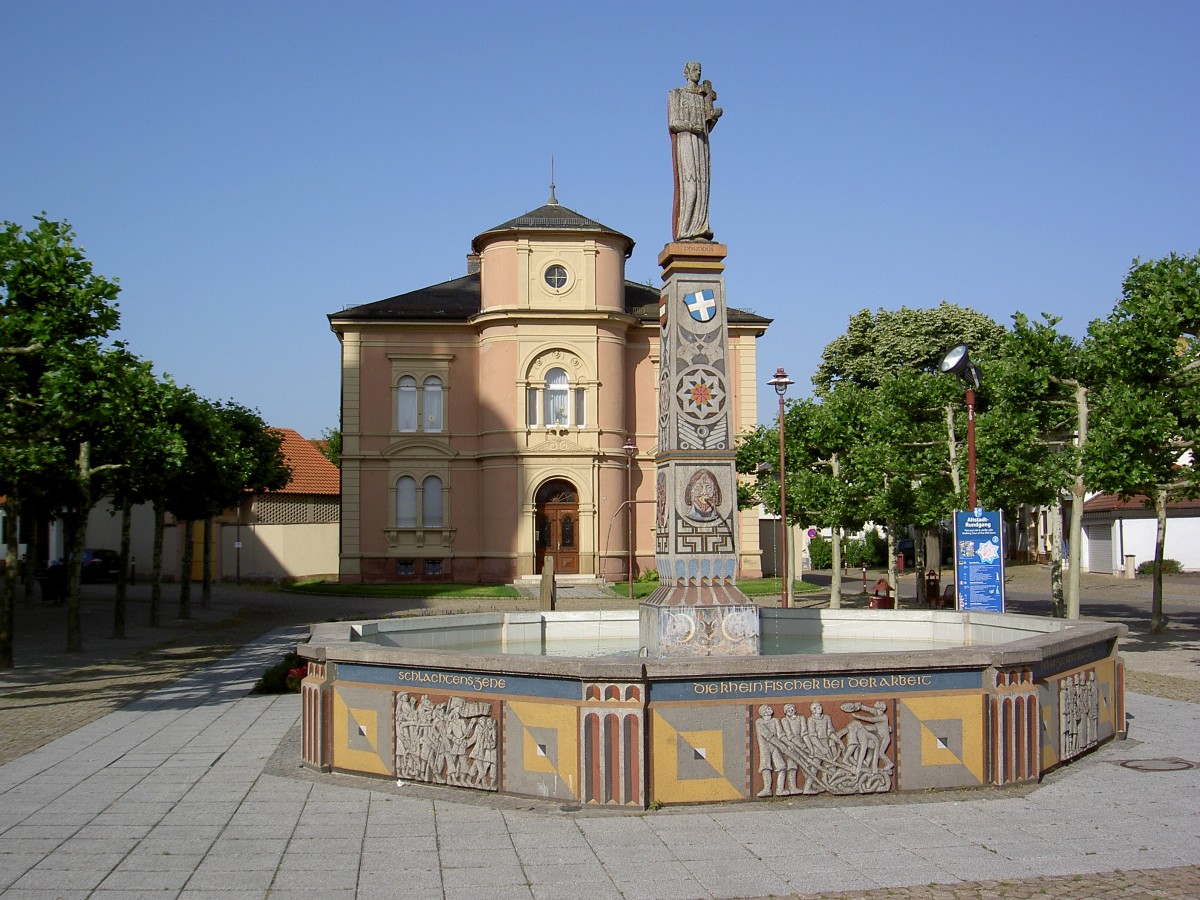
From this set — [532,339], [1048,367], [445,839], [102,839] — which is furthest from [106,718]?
[532,339]

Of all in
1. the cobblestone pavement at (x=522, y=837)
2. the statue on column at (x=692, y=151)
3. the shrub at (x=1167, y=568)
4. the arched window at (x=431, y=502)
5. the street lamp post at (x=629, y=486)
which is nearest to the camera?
Answer: the cobblestone pavement at (x=522, y=837)

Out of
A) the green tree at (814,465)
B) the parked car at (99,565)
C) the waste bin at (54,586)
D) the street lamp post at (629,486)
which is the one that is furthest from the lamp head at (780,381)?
the parked car at (99,565)

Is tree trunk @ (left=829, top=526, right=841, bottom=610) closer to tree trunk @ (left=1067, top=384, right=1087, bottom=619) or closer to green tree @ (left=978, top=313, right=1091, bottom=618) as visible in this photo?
green tree @ (left=978, top=313, right=1091, bottom=618)

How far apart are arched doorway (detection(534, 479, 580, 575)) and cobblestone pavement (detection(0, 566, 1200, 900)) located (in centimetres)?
2961

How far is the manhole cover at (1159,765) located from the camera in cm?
1020

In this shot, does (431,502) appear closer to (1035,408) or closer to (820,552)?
(820,552)

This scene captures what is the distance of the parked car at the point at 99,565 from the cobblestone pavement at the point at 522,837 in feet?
129

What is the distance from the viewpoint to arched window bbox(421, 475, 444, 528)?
143ft

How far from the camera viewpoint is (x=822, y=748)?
8.97 m

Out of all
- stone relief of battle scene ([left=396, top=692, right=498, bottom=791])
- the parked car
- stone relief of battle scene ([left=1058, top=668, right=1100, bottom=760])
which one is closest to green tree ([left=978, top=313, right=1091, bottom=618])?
stone relief of battle scene ([left=1058, top=668, right=1100, bottom=760])

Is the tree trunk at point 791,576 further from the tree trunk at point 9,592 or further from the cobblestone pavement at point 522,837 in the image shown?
the cobblestone pavement at point 522,837

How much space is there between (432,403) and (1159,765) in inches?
1413

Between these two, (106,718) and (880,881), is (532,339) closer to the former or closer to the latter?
(106,718)

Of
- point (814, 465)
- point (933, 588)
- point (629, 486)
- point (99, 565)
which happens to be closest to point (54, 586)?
point (99, 565)
